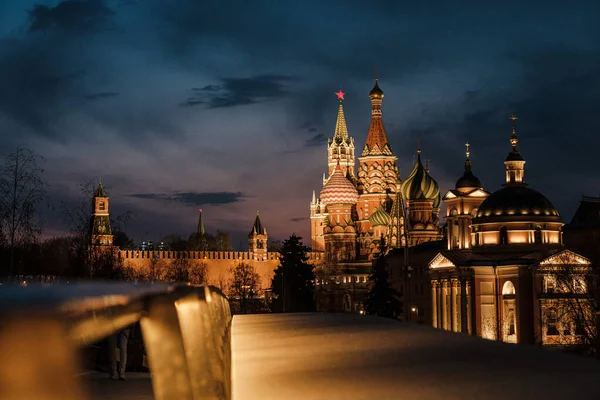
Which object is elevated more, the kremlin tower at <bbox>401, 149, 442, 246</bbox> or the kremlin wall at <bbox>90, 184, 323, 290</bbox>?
the kremlin tower at <bbox>401, 149, 442, 246</bbox>

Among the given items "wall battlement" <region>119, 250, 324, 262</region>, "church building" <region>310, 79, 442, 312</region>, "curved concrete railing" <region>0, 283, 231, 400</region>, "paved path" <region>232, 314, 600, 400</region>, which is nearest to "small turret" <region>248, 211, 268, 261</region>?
"wall battlement" <region>119, 250, 324, 262</region>

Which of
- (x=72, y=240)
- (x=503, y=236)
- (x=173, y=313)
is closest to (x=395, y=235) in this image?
(x=503, y=236)

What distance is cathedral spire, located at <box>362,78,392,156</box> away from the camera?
Result: 177000 mm

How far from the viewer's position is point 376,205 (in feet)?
565

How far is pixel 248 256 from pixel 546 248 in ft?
296

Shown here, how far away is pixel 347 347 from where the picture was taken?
2025 cm

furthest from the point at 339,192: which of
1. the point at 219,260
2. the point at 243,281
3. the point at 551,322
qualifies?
the point at 551,322

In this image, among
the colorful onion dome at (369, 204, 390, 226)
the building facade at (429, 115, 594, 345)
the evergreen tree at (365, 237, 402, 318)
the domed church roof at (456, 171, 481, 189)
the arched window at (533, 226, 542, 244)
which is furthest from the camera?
the colorful onion dome at (369, 204, 390, 226)

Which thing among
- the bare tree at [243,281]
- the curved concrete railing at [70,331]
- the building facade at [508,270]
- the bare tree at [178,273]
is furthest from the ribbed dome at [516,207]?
the curved concrete railing at [70,331]

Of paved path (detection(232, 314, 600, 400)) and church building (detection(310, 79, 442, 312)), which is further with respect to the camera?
church building (detection(310, 79, 442, 312))

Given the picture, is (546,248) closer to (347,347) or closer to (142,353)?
(347,347)

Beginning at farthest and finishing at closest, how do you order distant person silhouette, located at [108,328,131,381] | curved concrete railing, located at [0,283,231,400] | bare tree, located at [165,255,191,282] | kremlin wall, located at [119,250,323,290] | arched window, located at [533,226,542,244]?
kremlin wall, located at [119,250,323,290], arched window, located at [533,226,542,244], bare tree, located at [165,255,191,282], distant person silhouette, located at [108,328,131,381], curved concrete railing, located at [0,283,231,400]

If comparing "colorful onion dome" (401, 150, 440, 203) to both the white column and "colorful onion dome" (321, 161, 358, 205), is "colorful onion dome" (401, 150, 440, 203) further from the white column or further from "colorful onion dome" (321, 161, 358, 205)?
the white column

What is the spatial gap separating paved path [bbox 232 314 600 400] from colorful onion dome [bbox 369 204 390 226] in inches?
5592
